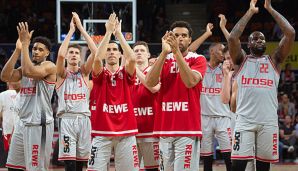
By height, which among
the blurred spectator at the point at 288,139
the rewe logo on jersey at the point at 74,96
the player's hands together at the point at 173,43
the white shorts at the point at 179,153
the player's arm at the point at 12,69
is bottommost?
the blurred spectator at the point at 288,139

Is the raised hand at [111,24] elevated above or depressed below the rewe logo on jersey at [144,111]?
above

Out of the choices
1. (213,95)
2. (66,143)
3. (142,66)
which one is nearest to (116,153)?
(142,66)

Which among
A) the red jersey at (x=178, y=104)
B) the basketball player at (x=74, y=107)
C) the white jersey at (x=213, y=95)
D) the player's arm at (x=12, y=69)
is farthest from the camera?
the white jersey at (x=213, y=95)

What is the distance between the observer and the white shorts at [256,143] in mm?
9172

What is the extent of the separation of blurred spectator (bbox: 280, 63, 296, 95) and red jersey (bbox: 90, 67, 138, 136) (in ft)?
36.6

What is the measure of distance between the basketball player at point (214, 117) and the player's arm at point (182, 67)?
386 centimetres

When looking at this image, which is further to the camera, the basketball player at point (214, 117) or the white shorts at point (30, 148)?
the basketball player at point (214, 117)

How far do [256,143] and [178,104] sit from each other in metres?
1.57

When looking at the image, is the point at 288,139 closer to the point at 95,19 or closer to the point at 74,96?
the point at 95,19

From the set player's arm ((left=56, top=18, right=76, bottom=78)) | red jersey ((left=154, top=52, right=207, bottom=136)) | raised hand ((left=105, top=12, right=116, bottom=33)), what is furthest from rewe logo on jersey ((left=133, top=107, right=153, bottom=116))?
raised hand ((left=105, top=12, right=116, bottom=33))

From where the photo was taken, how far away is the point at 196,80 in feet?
26.5

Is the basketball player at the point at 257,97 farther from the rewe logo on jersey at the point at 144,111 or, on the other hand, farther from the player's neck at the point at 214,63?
the player's neck at the point at 214,63

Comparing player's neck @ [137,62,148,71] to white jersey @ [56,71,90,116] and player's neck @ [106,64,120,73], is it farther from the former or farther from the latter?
white jersey @ [56,71,90,116]

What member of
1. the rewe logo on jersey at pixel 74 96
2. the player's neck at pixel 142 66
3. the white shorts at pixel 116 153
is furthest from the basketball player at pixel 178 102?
the rewe logo on jersey at pixel 74 96
